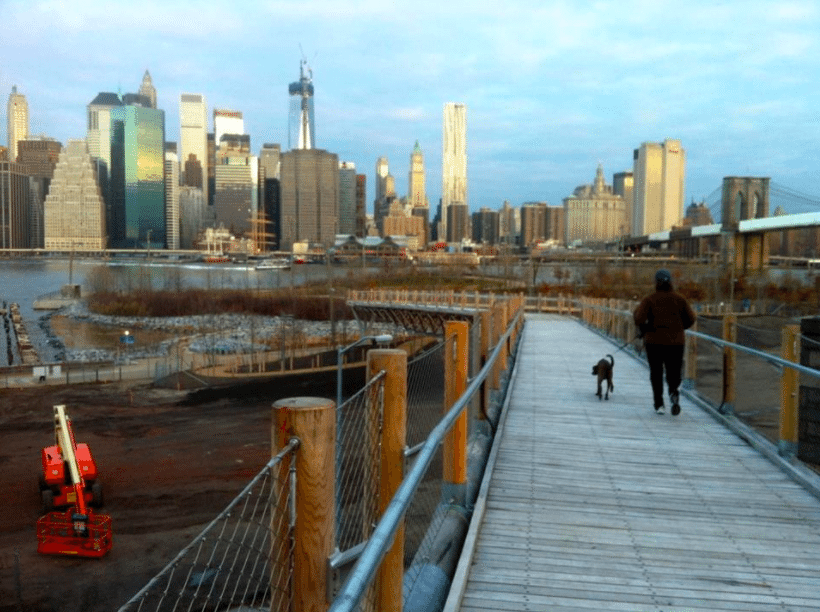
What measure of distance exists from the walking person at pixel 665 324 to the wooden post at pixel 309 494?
7.36 m

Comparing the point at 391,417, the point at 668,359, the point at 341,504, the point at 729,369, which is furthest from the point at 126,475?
the point at 391,417

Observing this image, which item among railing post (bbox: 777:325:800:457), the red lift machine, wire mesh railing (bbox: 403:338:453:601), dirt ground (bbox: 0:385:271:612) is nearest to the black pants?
railing post (bbox: 777:325:800:457)

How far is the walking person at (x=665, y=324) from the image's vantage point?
9.48 metres

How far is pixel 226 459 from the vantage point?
Result: 27656 millimetres

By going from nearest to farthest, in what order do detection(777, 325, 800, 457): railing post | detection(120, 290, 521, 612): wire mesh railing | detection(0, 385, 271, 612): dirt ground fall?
detection(120, 290, 521, 612): wire mesh railing → detection(777, 325, 800, 457): railing post → detection(0, 385, 271, 612): dirt ground

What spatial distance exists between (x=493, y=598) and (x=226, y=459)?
24665 millimetres

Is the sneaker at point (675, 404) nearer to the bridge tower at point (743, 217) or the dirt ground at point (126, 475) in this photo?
the dirt ground at point (126, 475)

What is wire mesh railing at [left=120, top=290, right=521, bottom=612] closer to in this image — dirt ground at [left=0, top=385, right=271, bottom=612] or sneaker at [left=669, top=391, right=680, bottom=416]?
sneaker at [left=669, top=391, right=680, bottom=416]

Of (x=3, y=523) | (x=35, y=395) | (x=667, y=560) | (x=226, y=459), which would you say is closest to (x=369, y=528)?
(x=667, y=560)

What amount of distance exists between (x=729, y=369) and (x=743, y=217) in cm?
9256

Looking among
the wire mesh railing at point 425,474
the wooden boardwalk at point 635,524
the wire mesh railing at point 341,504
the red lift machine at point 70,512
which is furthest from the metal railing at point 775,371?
the red lift machine at point 70,512

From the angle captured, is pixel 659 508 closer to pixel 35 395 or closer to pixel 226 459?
pixel 226 459

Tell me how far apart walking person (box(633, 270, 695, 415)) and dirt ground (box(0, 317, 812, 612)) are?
1716mm

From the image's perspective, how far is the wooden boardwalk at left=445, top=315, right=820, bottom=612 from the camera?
4.39m
